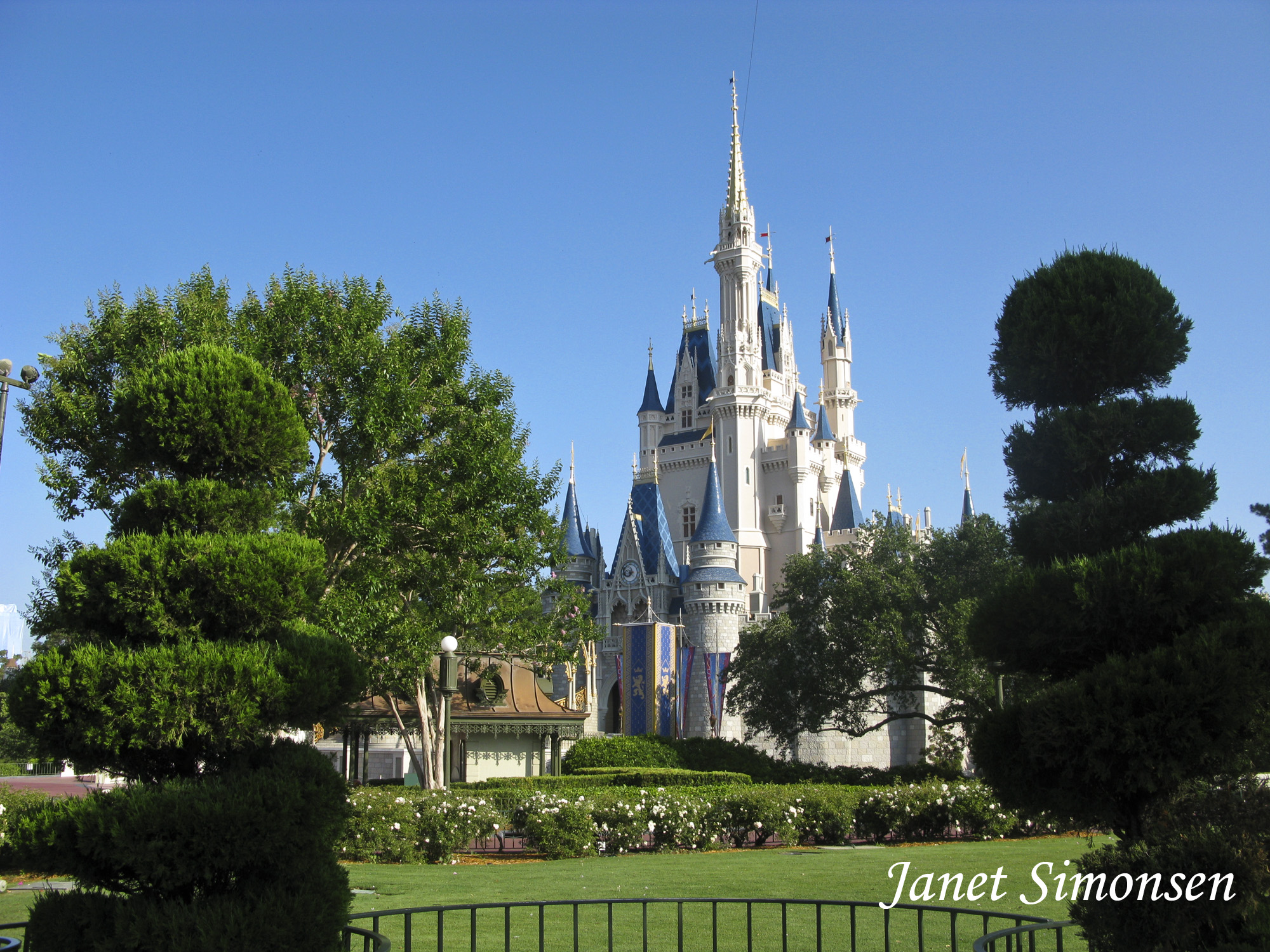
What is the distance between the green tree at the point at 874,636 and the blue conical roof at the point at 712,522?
1700 cm

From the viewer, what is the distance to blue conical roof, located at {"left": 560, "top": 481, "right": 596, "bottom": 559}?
63.6m

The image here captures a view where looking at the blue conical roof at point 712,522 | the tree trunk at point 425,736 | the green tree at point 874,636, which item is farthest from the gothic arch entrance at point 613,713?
the tree trunk at point 425,736

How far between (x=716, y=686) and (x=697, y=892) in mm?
41980

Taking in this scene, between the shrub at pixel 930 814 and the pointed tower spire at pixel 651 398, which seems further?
the pointed tower spire at pixel 651 398

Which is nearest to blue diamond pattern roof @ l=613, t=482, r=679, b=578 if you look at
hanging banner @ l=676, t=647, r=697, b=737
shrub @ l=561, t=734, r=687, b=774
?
hanging banner @ l=676, t=647, r=697, b=737

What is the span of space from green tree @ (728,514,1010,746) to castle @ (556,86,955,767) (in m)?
13.1

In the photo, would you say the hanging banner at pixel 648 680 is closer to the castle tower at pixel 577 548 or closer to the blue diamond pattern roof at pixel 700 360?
the castle tower at pixel 577 548

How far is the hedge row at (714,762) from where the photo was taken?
30.5 m

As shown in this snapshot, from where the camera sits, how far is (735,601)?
56.2m

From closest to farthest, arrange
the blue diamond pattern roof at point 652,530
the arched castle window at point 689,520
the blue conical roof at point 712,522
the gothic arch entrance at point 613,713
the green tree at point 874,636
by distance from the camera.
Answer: the green tree at point 874,636 → the blue conical roof at point 712,522 → the gothic arch entrance at point 613,713 → the blue diamond pattern roof at point 652,530 → the arched castle window at point 689,520

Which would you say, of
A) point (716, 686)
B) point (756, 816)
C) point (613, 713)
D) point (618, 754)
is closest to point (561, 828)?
point (756, 816)

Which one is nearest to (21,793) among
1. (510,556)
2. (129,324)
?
(129,324)

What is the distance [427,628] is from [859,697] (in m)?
21.5

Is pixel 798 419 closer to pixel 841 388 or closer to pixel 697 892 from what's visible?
pixel 841 388
